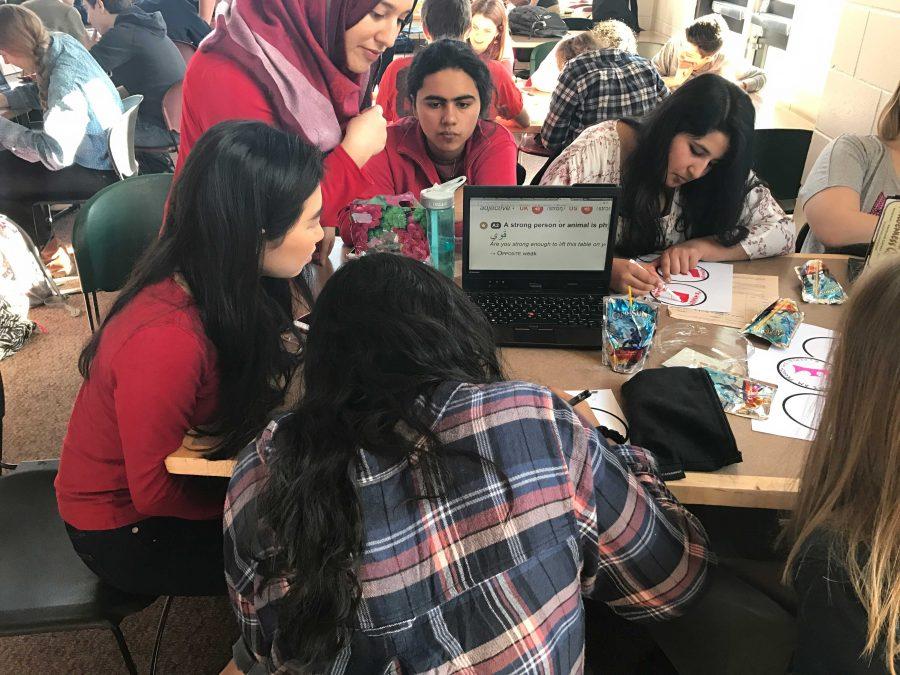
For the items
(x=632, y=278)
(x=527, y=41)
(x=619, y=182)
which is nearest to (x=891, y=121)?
(x=619, y=182)

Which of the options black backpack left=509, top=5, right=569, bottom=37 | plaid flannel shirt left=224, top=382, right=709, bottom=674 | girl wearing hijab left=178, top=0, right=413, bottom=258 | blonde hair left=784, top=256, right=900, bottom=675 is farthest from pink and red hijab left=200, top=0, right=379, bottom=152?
black backpack left=509, top=5, right=569, bottom=37

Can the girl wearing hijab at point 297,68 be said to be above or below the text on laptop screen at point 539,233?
above

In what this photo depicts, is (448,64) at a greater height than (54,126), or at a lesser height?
greater

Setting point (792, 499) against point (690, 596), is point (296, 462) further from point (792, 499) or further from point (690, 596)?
point (792, 499)

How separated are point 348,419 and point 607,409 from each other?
0.55m

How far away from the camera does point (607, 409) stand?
112 centimetres

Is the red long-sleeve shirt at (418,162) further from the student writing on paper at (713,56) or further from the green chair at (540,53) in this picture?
the green chair at (540,53)

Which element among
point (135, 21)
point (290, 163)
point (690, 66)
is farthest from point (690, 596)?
point (135, 21)

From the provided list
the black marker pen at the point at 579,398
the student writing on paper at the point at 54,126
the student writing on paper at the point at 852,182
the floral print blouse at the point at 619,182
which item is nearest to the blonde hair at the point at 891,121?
the student writing on paper at the point at 852,182

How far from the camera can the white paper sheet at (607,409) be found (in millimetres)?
1083

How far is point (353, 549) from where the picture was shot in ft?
2.24

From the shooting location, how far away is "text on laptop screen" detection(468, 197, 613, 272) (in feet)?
4.33

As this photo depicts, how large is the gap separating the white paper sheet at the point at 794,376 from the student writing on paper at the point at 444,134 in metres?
1.00

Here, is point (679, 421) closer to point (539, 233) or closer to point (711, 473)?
point (711, 473)
